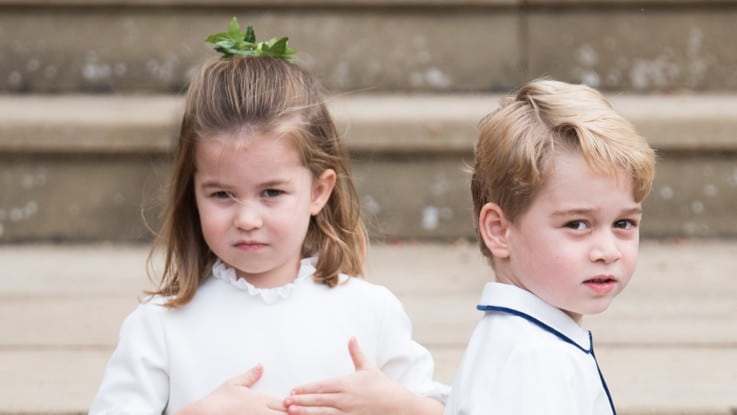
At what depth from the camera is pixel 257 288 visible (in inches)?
89.9

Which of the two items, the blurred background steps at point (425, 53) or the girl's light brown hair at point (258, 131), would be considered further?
the blurred background steps at point (425, 53)

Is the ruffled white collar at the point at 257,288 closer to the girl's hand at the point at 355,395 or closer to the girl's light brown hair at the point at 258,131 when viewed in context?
the girl's light brown hair at the point at 258,131

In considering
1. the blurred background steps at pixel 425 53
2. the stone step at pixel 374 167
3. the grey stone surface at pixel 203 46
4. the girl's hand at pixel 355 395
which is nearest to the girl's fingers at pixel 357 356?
the girl's hand at pixel 355 395

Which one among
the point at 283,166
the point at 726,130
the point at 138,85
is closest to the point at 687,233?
the point at 726,130

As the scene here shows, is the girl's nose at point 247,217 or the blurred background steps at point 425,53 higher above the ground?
the girl's nose at point 247,217

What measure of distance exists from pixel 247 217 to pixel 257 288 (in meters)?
0.19

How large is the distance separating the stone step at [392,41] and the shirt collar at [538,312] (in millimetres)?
A: 2274

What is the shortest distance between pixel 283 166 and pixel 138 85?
6.82ft

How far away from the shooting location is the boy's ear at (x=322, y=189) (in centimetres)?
229

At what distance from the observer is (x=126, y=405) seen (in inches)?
86.0

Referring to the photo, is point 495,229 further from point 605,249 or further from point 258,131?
point 258,131

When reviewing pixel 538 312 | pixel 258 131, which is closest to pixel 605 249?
pixel 538 312

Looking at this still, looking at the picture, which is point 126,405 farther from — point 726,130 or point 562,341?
point 726,130

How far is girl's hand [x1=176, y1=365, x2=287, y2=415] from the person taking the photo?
2133 millimetres
